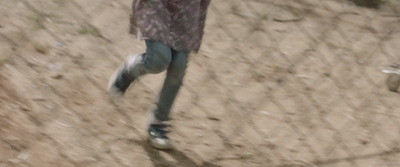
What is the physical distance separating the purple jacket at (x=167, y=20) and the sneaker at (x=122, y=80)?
0.15 metres

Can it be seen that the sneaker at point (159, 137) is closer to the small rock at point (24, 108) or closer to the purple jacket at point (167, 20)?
the purple jacket at point (167, 20)

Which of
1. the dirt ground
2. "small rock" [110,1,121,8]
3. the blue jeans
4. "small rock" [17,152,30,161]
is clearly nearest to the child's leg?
the blue jeans

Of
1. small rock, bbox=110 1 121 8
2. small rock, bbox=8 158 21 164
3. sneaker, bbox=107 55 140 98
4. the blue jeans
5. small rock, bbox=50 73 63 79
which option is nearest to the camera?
small rock, bbox=8 158 21 164

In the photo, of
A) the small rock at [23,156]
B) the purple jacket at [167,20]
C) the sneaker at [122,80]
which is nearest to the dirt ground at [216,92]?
the small rock at [23,156]

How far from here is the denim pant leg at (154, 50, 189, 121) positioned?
2.23 metres

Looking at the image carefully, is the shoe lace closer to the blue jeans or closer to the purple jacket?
the blue jeans

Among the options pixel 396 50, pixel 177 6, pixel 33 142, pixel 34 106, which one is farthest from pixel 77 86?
pixel 396 50

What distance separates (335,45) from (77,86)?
1617 millimetres

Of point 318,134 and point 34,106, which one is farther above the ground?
point 34,106

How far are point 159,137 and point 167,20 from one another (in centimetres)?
48

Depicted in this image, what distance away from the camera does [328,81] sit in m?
3.22

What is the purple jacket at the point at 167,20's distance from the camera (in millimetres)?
2121

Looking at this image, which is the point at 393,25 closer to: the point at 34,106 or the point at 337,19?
the point at 337,19

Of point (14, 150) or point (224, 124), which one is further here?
point (224, 124)
